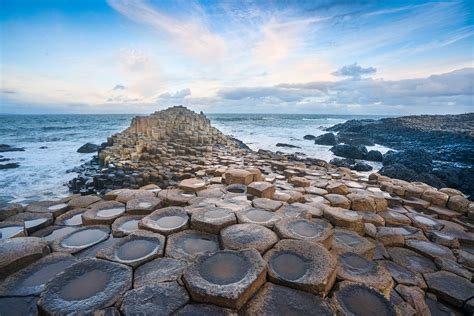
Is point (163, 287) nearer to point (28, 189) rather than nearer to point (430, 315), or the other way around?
point (430, 315)

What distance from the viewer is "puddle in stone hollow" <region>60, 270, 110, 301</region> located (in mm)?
1697

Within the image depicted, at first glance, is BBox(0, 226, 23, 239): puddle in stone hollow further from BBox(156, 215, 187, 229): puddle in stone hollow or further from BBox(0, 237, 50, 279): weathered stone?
BBox(156, 215, 187, 229): puddle in stone hollow

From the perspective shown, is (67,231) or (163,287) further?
(67,231)

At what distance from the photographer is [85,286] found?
1.79 metres

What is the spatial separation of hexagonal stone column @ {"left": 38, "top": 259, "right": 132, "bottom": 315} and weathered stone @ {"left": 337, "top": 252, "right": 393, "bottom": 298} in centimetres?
184

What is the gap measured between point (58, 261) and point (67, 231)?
0.81 meters

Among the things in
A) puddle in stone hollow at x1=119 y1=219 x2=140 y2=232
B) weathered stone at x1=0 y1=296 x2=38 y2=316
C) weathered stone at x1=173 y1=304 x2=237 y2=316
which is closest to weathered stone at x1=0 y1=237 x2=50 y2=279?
weathered stone at x1=0 y1=296 x2=38 y2=316

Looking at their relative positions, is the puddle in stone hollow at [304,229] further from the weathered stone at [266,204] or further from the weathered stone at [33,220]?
the weathered stone at [33,220]

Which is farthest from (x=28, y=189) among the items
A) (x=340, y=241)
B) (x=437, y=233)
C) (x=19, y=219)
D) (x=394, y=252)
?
(x=437, y=233)

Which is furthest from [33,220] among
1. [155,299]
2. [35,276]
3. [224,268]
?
[224,268]

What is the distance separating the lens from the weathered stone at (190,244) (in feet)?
7.39

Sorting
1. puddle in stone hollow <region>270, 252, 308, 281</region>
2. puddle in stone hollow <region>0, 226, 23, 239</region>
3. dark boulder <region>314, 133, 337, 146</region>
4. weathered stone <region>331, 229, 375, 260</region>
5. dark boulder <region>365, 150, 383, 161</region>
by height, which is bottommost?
dark boulder <region>365, 150, 383, 161</region>

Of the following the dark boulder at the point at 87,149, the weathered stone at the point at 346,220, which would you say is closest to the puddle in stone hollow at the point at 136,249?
the weathered stone at the point at 346,220

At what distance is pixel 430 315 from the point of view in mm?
2189
